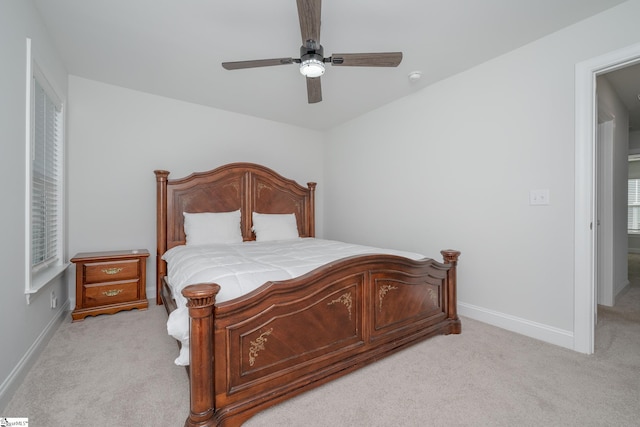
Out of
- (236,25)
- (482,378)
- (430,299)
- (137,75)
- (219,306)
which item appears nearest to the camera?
(219,306)

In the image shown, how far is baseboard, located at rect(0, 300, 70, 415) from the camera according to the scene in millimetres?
1464

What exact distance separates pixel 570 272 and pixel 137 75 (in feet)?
14.1

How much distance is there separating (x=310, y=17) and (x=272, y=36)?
32.6 inches

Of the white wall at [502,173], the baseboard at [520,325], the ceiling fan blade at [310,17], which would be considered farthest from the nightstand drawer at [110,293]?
the baseboard at [520,325]

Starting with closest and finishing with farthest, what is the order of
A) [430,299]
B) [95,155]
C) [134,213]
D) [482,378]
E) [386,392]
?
[386,392] < [482,378] < [430,299] < [95,155] < [134,213]

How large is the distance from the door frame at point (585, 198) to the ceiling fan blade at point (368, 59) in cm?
141

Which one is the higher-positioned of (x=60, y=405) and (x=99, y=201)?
(x=99, y=201)

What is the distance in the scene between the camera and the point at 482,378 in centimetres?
173

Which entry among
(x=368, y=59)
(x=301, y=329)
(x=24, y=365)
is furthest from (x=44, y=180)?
(x=368, y=59)

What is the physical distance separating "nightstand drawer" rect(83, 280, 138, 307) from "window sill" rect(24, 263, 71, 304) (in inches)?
12.6

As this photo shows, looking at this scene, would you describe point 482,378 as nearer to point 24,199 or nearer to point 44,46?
point 24,199

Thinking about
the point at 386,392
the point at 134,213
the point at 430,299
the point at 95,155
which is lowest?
the point at 386,392

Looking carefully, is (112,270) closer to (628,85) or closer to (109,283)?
(109,283)

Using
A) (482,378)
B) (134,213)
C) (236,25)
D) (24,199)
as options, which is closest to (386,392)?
(482,378)
